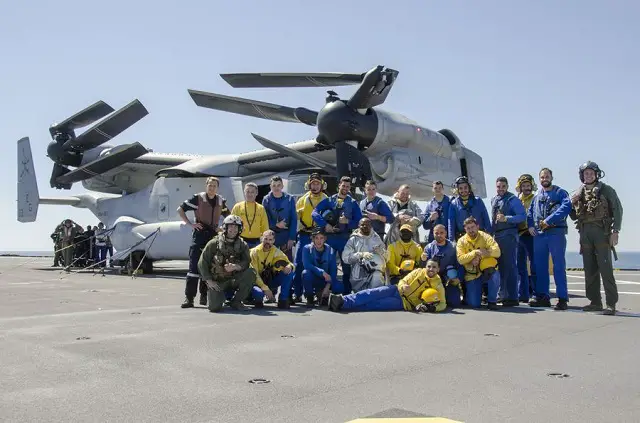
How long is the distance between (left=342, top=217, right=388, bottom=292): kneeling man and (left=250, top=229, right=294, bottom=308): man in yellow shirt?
0.81m

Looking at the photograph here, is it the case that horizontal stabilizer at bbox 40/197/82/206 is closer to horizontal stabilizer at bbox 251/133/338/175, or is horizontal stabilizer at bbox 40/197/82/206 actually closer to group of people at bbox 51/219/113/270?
group of people at bbox 51/219/113/270

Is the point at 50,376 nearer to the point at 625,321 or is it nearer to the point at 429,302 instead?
the point at 429,302

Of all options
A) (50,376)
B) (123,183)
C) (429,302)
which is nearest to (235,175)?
(123,183)

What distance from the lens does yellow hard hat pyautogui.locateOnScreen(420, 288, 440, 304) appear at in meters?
6.67

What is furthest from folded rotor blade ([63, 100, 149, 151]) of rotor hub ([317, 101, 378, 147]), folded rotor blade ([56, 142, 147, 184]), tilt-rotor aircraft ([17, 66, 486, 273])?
rotor hub ([317, 101, 378, 147])

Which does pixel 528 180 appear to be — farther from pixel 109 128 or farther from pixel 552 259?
pixel 109 128

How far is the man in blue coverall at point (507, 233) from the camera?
25.0 feet

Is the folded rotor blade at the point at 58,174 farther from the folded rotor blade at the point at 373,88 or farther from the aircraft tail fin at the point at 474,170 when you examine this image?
the aircraft tail fin at the point at 474,170

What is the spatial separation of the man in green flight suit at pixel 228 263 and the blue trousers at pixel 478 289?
8.95 ft

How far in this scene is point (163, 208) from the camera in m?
15.9

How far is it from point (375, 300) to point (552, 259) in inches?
95.7

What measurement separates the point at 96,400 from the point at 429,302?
4486mm

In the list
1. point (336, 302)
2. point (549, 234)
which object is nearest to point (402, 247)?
point (336, 302)

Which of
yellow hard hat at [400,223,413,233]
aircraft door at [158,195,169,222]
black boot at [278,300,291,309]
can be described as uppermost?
aircraft door at [158,195,169,222]
